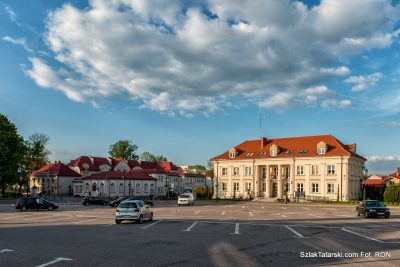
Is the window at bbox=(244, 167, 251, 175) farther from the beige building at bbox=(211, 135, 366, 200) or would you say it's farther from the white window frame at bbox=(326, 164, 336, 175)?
the white window frame at bbox=(326, 164, 336, 175)

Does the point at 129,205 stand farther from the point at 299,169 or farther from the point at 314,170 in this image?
the point at 299,169

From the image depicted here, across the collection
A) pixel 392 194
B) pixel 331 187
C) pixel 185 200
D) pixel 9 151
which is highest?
pixel 9 151

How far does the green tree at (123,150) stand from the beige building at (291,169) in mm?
59222

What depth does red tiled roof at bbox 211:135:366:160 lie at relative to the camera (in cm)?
7609

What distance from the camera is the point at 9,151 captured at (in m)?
71.9

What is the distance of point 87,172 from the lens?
109000mm

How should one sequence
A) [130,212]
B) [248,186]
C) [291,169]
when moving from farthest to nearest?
[248,186] → [291,169] → [130,212]

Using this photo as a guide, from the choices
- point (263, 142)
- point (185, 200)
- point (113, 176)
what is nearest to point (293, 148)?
point (263, 142)

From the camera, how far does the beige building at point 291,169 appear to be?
73.9m

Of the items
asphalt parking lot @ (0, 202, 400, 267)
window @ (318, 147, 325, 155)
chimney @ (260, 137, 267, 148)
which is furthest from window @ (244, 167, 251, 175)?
asphalt parking lot @ (0, 202, 400, 267)

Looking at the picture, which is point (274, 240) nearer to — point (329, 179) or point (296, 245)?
point (296, 245)

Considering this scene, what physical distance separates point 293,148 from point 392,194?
20451 millimetres

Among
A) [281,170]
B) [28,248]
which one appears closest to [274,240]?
[28,248]

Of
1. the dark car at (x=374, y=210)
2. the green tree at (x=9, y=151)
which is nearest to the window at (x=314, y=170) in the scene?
the dark car at (x=374, y=210)
